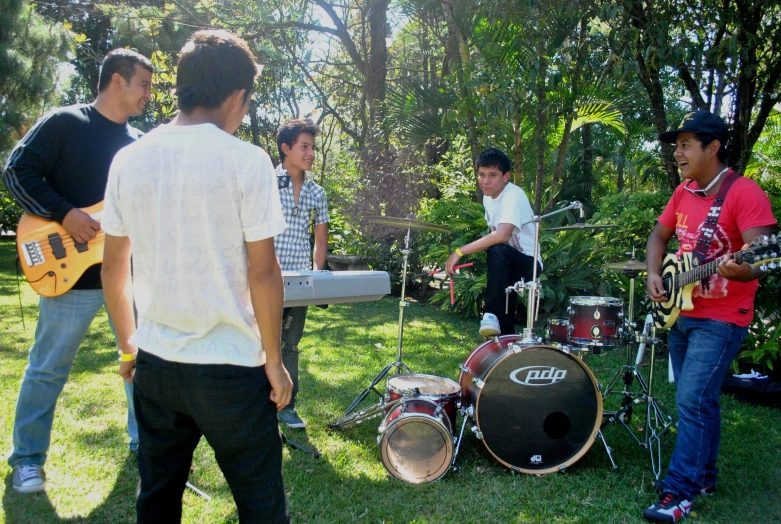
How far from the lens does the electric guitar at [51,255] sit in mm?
3059

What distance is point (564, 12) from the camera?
5336 mm

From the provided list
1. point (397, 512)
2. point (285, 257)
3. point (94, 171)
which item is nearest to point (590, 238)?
point (285, 257)

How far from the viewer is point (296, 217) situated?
13.5 feet

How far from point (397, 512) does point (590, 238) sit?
17.4 feet

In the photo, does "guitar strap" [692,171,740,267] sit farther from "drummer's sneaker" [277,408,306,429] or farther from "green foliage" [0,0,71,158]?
"green foliage" [0,0,71,158]

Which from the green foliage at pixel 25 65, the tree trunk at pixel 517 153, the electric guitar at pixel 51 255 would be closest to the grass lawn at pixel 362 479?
the electric guitar at pixel 51 255

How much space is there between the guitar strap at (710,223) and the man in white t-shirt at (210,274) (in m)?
2.38

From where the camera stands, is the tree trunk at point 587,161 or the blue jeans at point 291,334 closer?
the blue jeans at point 291,334

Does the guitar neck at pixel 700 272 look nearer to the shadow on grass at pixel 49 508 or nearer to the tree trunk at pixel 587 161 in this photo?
the shadow on grass at pixel 49 508

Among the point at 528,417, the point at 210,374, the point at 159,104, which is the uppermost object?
the point at 159,104

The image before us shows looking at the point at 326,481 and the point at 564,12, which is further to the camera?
the point at 564,12

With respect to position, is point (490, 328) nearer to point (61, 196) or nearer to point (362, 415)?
point (362, 415)

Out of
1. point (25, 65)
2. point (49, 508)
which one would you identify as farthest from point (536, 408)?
point (25, 65)

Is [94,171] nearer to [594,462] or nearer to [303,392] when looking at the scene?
[303,392]
